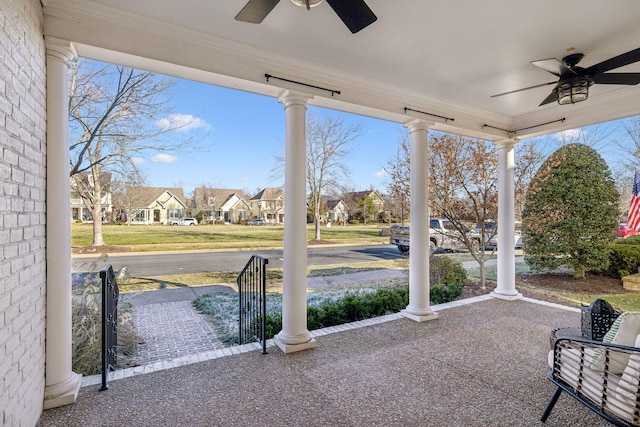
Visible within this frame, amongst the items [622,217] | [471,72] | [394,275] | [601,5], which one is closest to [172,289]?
[394,275]

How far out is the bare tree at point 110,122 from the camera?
4285 millimetres

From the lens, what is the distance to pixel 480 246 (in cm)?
586

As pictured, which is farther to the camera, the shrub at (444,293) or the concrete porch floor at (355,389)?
the shrub at (444,293)

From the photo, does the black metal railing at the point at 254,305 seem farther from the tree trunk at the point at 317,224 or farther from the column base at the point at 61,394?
the tree trunk at the point at 317,224

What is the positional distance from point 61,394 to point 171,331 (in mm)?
2115

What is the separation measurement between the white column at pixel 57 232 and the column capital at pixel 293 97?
1627 millimetres

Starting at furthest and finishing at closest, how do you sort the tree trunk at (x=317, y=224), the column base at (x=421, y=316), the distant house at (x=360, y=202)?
the distant house at (x=360, y=202) → the tree trunk at (x=317, y=224) → the column base at (x=421, y=316)

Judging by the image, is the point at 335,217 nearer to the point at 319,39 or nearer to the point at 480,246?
the point at 480,246

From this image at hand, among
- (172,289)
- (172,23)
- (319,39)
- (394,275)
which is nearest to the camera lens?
(172,23)

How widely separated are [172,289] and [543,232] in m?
7.29

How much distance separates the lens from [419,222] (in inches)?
154

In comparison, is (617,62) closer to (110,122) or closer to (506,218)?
(506,218)

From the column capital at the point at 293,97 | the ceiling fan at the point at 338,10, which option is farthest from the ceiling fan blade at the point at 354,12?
the column capital at the point at 293,97

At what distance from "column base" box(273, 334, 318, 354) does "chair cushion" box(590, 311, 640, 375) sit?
6.91 ft
